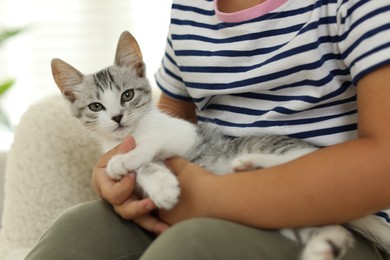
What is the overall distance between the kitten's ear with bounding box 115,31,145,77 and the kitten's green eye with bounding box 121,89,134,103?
59 millimetres

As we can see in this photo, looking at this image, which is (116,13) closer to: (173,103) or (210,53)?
(173,103)

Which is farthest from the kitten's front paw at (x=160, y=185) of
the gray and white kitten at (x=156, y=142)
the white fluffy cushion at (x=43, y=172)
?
the white fluffy cushion at (x=43, y=172)

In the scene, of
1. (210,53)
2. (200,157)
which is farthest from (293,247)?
(210,53)

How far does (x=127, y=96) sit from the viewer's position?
1088mm

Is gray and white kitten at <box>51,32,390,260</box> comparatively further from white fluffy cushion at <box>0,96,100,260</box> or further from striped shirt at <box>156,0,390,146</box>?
white fluffy cushion at <box>0,96,100,260</box>

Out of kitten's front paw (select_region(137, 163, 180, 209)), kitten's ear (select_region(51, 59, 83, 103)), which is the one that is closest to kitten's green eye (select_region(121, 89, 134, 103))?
kitten's ear (select_region(51, 59, 83, 103))

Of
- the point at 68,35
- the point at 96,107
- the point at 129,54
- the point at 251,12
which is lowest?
the point at 68,35

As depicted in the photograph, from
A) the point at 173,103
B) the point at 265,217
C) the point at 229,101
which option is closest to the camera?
the point at 265,217

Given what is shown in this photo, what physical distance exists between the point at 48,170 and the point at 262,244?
83cm

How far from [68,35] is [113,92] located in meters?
1.38

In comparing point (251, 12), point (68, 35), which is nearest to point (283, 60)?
point (251, 12)

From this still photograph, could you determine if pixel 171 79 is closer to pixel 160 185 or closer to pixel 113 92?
pixel 113 92

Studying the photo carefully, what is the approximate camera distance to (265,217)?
75 cm

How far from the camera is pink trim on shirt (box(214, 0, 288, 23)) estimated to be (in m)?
0.94
